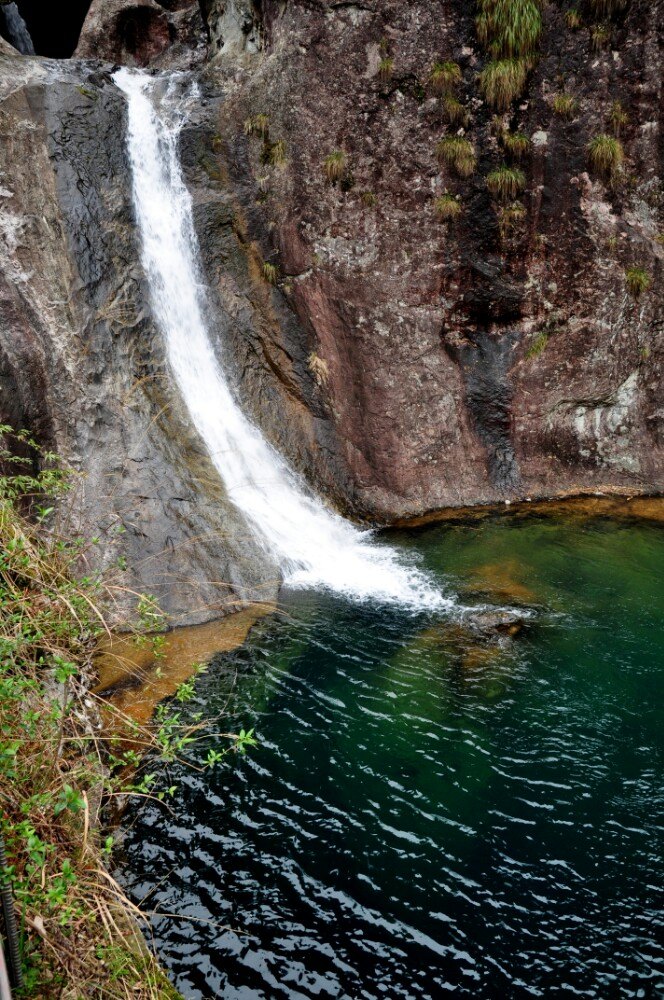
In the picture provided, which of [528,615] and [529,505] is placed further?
[529,505]

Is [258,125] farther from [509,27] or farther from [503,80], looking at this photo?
[509,27]

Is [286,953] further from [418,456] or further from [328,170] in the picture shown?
[328,170]

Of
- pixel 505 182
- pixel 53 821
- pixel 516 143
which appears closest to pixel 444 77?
pixel 516 143

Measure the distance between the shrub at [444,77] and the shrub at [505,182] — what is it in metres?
1.64

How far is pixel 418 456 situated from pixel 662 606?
517cm

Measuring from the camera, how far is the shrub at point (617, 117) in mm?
11656

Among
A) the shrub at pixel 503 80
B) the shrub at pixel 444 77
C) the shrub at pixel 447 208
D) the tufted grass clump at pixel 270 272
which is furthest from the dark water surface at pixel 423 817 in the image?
the shrub at pixel 444 77

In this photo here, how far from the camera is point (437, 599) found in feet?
30.9

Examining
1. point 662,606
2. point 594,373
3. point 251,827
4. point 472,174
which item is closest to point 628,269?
point 594,373

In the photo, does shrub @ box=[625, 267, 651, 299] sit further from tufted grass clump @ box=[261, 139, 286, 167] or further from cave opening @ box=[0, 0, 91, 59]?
cave opening @ box=[0, 0, 91, 59]

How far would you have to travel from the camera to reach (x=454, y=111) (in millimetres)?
11797

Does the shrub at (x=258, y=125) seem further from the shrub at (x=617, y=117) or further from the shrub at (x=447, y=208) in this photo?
the shrub at (x=617, y=117)

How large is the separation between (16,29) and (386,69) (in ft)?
58.3

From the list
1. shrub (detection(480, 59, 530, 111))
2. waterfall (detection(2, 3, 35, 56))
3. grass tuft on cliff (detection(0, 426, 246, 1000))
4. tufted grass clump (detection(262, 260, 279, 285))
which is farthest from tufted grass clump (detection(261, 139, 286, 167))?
waterfall (detection(2, 3, 35, 56))
